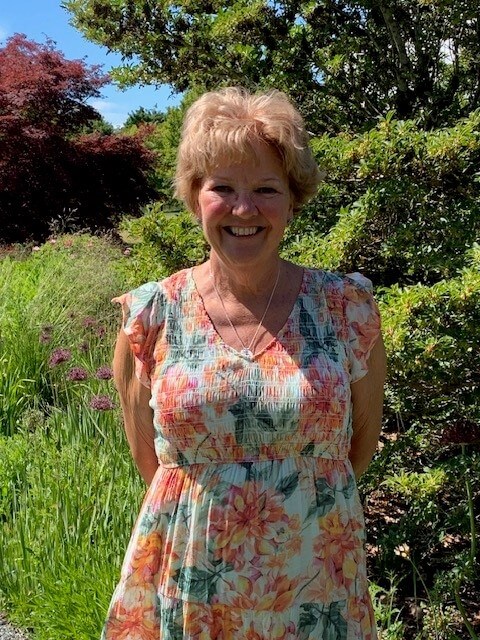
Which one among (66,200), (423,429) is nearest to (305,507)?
(423,429)

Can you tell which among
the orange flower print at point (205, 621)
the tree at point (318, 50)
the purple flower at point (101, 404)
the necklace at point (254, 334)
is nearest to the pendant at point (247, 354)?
the necklace at point (254, 334)

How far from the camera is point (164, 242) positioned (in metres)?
3.73

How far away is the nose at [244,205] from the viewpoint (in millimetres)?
1832

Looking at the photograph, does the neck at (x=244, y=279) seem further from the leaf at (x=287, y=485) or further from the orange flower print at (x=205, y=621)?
the orange flower print at (x=205, y=621)

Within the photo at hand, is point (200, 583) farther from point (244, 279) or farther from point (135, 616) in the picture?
point (244, 279)

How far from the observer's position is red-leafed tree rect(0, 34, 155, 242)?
15648 millimetres

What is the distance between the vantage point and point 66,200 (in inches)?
634

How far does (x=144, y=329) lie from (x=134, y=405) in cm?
23

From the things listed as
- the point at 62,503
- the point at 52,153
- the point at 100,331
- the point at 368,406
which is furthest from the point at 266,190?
the point at 52,153

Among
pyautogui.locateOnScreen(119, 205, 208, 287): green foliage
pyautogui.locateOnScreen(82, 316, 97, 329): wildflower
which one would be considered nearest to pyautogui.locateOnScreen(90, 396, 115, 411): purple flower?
pyautogui.locateOnScreen(119, 205, 208, 287): green foliage

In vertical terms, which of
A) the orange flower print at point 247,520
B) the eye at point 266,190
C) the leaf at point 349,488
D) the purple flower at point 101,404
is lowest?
the orange flower print at point 247,520

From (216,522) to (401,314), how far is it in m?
1.15

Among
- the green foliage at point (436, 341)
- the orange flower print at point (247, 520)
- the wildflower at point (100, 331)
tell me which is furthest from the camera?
the wildflower at point (100, 331)

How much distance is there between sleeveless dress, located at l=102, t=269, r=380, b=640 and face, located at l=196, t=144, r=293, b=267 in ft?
0.70
